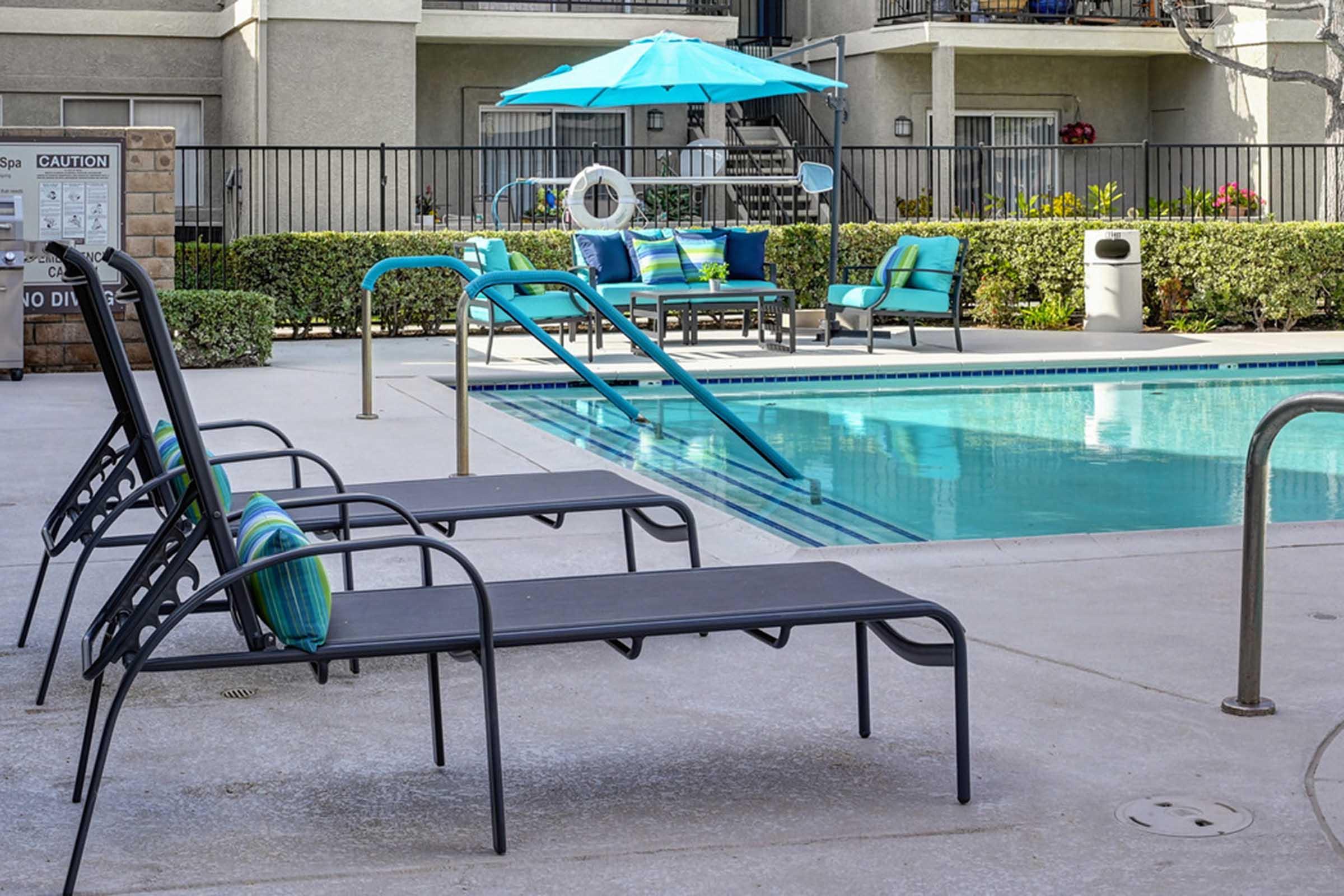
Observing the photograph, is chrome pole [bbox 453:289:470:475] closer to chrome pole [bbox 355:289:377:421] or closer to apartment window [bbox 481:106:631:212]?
chrome pole [bbox 355:289:377:421]

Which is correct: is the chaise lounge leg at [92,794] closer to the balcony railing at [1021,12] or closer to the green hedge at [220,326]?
the green hedge at [220,326]

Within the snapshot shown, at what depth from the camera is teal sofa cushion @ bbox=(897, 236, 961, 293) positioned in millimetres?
14844

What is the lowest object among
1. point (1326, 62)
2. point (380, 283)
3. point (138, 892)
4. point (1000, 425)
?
point (138, 892)

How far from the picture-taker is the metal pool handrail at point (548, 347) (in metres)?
6.00

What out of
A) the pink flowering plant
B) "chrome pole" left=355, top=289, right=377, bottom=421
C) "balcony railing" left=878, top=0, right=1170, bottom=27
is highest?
"balcony railing" left=878, top=0, right=1170, bottom=27

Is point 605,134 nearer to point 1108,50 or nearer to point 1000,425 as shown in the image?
point 1108,50

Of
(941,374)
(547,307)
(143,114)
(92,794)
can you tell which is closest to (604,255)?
(547,307)

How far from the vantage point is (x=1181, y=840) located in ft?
11.2

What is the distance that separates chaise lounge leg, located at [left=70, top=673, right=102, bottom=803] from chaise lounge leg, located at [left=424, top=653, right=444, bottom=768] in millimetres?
708

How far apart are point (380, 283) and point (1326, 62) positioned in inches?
530

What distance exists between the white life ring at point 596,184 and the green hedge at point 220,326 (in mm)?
3477

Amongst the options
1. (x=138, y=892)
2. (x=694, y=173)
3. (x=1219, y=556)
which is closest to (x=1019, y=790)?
(x=138, y=892)

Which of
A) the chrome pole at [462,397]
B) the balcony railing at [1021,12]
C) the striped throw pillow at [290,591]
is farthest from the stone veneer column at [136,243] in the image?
the balcony railing at [1021,12]

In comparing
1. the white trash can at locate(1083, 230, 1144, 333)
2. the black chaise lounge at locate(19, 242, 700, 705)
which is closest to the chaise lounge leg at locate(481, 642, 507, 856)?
the black chaise lounge at locate(19, 242, 700, 705)
